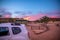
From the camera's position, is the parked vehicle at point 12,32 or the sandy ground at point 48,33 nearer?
the parked vehicle at point 12,32

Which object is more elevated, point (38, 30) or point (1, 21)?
point (1, 21)

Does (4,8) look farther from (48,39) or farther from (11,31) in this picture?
(48,39)

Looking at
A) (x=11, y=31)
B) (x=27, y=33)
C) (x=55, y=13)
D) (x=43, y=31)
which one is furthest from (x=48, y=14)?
(x=11, y=31)

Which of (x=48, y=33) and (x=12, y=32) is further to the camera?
Result: (x=48, y=33)

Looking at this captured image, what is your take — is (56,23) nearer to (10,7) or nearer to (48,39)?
(48,39)

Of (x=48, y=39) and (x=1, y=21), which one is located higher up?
(x=1, y=21)

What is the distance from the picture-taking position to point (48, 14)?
405cm

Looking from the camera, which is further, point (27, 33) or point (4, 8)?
point (4, 8)

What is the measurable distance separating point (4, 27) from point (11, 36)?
0.86 feet

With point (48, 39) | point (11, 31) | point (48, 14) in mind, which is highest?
point (48, 14)

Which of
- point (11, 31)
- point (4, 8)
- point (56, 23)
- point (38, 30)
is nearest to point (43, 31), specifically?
point (38, 30)

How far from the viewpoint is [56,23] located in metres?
4.05

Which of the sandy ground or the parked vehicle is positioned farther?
→ the sandy ground

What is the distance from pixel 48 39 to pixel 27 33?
0.57 meters
